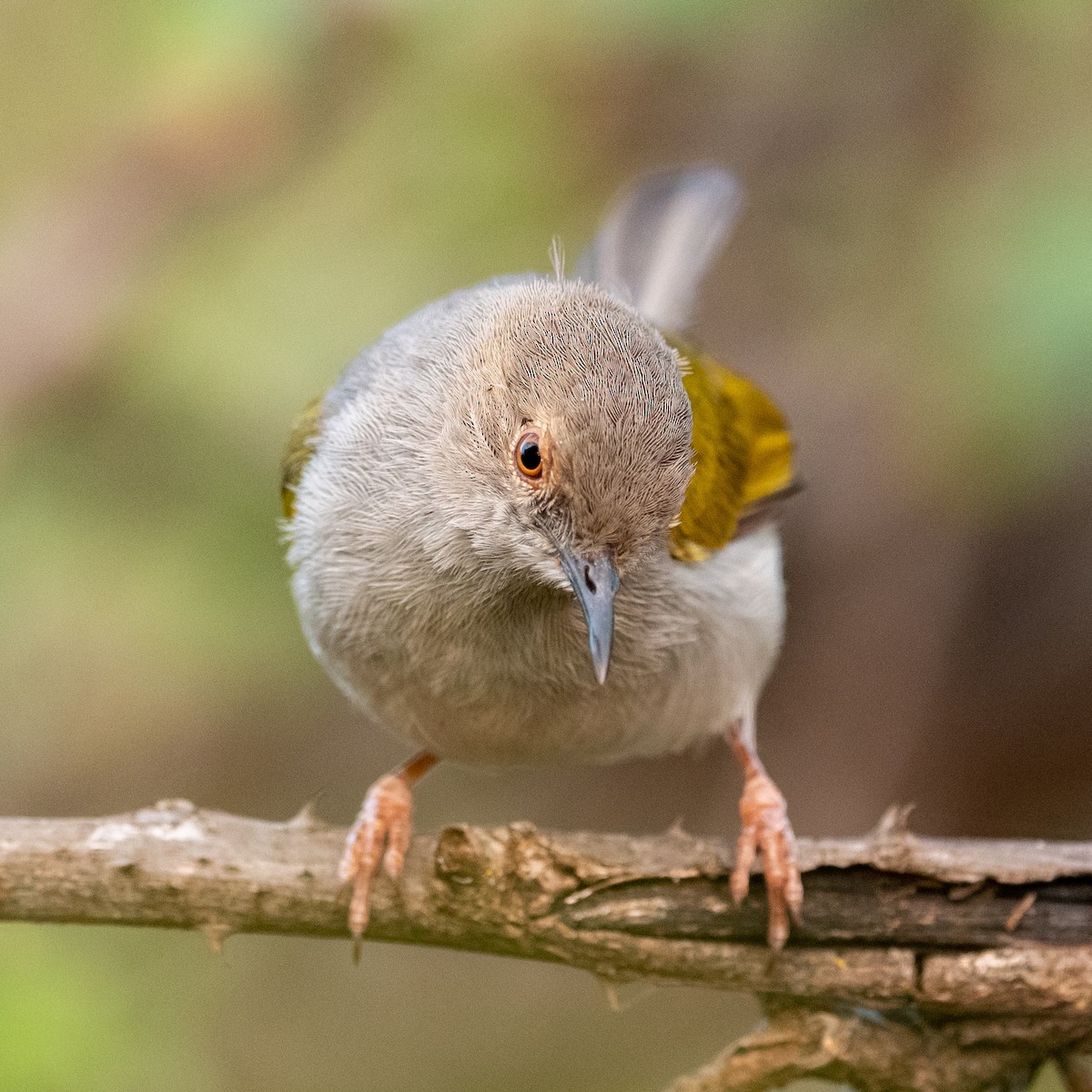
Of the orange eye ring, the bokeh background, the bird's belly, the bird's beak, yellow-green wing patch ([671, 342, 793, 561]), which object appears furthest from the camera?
→ the bokeh background

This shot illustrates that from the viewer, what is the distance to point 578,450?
3334 millimetres

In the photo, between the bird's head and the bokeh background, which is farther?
the bokeh background

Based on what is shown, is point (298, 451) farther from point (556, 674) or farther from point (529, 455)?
point (529, 455)

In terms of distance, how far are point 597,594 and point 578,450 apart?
1.21 feet

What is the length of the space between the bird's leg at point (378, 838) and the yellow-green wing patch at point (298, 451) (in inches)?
40.5

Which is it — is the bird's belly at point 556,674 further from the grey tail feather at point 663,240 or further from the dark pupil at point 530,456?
the grey tail feather at point 663,240

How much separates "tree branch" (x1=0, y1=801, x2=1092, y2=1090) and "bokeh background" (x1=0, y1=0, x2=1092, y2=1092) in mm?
1588

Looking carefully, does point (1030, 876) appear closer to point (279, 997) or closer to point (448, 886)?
point (448, 886)

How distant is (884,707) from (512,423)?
4172 millimetres

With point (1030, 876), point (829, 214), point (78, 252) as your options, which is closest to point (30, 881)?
point (1030, 876)

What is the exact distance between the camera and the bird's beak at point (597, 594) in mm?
3252

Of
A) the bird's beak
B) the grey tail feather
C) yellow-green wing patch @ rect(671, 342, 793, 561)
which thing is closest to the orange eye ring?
the bird's beak

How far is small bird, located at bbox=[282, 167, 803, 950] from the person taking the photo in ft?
11.2

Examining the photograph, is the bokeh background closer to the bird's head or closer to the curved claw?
the curved claw
